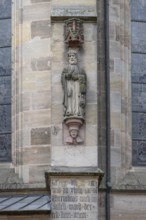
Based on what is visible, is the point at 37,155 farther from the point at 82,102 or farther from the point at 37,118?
the point at 82,102

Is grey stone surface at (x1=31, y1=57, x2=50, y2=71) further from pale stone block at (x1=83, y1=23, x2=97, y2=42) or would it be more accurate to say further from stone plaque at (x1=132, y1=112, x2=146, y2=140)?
stone plaque at (x1=132, y1=112, x2=146, y2=140)

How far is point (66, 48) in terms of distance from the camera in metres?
17.7

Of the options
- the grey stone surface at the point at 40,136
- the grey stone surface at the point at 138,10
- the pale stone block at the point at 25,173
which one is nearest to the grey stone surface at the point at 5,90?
the grey stone surface at the point at 40,136

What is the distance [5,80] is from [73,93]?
2.82 meters

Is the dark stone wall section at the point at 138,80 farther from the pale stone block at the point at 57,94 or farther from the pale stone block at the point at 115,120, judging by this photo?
the pale stone block at the point at 57,94

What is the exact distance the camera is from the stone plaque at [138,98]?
19734mm

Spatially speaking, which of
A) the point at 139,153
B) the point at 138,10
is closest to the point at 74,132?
the point at 139,153

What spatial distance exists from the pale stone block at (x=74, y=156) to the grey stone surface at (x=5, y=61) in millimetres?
3124

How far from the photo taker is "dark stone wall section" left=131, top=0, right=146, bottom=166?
19547 millimetres

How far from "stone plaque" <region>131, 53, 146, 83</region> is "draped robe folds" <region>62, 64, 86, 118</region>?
2588 mm

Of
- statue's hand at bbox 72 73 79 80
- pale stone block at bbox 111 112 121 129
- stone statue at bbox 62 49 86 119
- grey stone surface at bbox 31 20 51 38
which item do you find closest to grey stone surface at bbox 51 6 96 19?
stone statue at bbox 62 49 86 119

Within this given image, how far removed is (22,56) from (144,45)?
2432 millimetres

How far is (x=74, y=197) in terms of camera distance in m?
17.0

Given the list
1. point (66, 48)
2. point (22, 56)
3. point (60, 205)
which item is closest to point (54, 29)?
point (66, 48)
